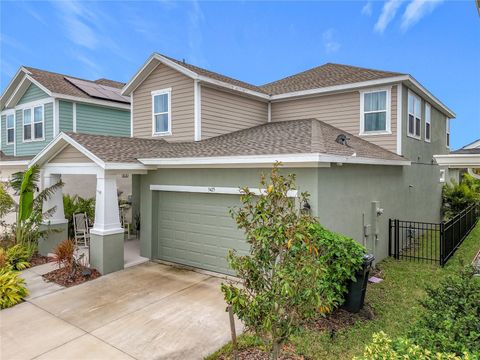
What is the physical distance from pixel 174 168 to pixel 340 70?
945 cm

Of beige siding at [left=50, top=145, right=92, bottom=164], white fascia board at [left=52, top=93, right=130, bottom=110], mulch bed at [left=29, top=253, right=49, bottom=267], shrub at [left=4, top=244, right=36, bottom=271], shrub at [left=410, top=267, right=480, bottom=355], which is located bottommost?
mulch bed at [left=29, top=253, right=49, bottom=267]

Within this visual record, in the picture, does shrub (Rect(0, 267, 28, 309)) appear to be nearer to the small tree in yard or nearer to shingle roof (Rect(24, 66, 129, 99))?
the small tree in yard

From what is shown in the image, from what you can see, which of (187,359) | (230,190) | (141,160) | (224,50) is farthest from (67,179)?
(224,50)

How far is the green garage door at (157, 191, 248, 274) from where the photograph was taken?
29.8 ft

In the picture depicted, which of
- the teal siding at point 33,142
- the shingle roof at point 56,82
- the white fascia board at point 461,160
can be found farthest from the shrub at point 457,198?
the teal siding at point 33,142

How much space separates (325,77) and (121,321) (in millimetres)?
12381

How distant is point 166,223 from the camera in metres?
10.5

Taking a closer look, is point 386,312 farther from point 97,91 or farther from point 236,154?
point 97,91

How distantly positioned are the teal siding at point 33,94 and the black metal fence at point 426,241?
16.8 metres

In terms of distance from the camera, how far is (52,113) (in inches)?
618

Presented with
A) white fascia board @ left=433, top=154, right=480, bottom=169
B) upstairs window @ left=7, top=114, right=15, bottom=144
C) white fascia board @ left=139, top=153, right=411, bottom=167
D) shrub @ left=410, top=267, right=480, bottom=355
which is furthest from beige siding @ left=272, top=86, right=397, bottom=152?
upstairs window @ left=7, top=114, right=15, bottom=144

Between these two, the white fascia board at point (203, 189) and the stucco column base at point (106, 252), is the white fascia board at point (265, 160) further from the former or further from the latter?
the stucco column base at point (106, 252)

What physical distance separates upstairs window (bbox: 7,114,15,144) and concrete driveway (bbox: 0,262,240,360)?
48.4ft

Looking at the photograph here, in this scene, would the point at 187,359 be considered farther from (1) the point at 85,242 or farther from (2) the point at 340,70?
(2) the point at 340,70
